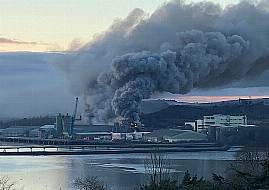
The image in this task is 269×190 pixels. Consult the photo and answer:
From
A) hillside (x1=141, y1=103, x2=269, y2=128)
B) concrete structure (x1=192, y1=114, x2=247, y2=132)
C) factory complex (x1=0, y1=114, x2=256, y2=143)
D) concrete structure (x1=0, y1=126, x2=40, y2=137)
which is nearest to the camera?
factory complex (x1=0, y1=114, x2=256, y2=143)

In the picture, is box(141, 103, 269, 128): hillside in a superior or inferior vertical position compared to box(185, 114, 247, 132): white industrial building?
superior

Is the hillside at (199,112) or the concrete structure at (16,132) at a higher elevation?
the hillside at (199,112)

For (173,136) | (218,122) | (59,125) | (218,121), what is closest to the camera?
(173,136)

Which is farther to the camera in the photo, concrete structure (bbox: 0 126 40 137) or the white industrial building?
concrete structure (bbox: 0 126 40 137)

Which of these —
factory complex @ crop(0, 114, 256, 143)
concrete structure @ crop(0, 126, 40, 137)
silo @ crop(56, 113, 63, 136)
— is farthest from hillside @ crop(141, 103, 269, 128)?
concrete structure @ crop(0, 126, 40, 137)

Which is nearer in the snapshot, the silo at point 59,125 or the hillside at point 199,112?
the hillside at point 199,112

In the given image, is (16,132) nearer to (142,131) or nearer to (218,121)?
(142,131)

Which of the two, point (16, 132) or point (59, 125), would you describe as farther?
point (16, 132)

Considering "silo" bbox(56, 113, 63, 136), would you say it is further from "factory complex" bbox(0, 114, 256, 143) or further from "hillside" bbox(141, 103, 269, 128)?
"hillside" bbox(141, 103, 269, 128)

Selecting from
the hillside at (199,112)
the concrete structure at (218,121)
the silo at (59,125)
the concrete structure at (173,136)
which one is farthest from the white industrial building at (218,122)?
the silo at (59,125)

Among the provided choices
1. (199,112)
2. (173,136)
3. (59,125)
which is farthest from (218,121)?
(59,125)

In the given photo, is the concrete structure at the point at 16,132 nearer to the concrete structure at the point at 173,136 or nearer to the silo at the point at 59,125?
the silo at the point at 59,125

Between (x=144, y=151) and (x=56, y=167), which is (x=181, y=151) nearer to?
(x=144, y=151)

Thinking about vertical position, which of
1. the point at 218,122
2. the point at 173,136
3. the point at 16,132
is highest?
the point at 218,122
